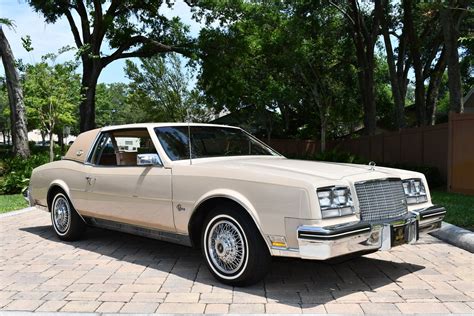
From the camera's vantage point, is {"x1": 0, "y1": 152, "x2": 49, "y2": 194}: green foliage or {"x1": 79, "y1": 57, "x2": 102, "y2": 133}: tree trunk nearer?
{"x1": 0, "y1": 152, "x2": 49, "y2": 194}: green foliage

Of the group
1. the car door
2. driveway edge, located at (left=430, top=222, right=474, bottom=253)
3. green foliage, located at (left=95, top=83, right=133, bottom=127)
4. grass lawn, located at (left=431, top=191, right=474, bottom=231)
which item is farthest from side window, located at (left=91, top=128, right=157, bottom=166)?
green foliage, located at (left=95, top=83, right=133, bottom=127)

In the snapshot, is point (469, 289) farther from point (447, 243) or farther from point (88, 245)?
point (88, 245)

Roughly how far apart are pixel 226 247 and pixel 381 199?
1562 millimetres

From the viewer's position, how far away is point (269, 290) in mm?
4668

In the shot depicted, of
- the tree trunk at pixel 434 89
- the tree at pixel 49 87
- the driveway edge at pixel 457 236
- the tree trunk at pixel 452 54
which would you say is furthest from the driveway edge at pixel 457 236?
the tree trunk at pixel 434 89

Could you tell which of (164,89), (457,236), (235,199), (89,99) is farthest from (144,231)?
(164,89)

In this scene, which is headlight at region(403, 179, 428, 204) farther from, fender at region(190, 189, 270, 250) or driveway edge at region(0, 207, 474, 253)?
fender at region(190, 189, 270, 250)

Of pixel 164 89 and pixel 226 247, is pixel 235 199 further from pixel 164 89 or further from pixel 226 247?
pixel 164 89

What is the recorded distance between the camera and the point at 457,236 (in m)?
6.71

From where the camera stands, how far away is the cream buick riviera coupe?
4285mm

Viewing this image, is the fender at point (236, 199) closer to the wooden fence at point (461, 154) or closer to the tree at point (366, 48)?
the wooden fence at point (461, 154)

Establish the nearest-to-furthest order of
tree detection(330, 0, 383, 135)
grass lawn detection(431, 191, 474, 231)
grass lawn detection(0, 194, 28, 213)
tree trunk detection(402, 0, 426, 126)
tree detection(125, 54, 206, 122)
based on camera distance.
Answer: grass lawn detection(431, 191, 474, 231) < grass lawn detection(0, 194, 28, 213) < tree trunk detection(402, 0, 426, 126) < tree detection(330, 0, 383, 135) < tree detection(125, 54, 206, 122)

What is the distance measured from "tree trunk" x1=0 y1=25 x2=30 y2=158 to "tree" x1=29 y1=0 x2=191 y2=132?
460 centimetres

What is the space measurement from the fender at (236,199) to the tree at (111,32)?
1706cm
